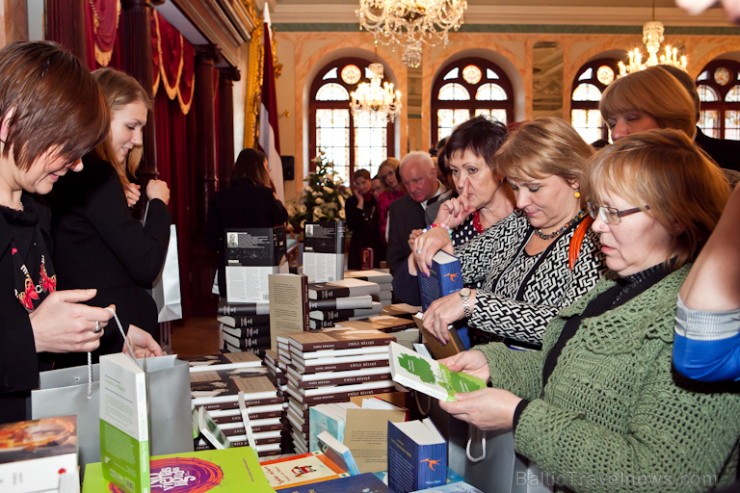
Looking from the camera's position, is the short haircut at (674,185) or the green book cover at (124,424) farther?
the short haircut at (674,185)

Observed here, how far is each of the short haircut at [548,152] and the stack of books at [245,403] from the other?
100 centimetres

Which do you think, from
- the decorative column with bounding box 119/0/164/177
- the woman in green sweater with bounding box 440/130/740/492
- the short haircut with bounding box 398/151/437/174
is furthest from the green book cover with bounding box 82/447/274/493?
the decorative column with bounding box 119/0/164/177

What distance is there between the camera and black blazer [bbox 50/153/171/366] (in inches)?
80.6

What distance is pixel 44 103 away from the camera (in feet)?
4.47

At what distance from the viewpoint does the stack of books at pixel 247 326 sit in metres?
2.72

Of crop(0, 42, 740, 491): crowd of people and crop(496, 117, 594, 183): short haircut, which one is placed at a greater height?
crop(496, 117, 594, 183): short haircut

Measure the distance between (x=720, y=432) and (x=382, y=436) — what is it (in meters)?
0.81

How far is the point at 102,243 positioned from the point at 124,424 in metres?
1.20

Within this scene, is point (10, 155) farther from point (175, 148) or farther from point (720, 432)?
point (175, 148)

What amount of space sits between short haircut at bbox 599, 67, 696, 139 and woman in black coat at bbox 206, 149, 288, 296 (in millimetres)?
2960

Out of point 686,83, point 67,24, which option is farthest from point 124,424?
point 67,24

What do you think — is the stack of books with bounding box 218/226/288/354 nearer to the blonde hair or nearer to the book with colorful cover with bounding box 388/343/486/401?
the blonde hair

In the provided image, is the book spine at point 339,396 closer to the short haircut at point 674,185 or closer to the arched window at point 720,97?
→ the short haircut at point 674,185

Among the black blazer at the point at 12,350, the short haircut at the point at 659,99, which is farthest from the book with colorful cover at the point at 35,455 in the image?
the short haircut at the point at 659,99
